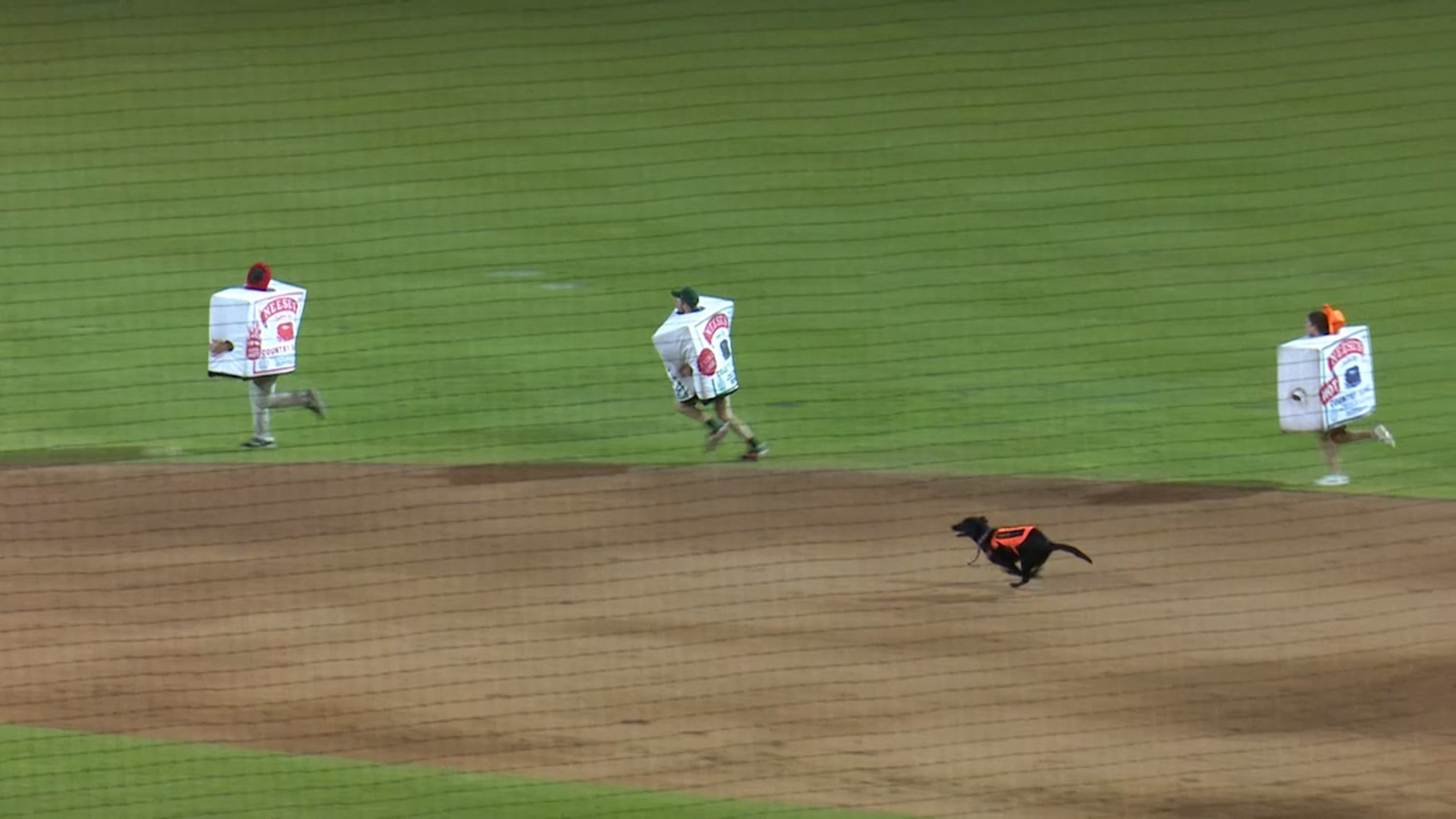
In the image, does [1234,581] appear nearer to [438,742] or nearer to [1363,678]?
[1363,678]

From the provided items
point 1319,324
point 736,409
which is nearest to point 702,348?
point 736,409

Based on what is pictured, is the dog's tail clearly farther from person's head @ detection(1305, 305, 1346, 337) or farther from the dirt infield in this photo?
person's head @ detection(1305, 305, 1346, 337)

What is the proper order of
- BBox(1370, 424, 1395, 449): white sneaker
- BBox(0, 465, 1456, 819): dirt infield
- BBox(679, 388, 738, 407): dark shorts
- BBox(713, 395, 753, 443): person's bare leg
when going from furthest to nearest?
BBox(713, 395, 753, 443): person's bare leg, BBox(679, 388, 738, 407): dark shorts, BBox(1370, 424, 1395, 449): white sneaker, BBox(0, 465, 1456, 819): dirt infield

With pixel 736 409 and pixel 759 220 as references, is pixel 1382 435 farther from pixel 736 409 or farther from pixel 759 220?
pixel 759 220

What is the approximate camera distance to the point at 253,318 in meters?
12.9

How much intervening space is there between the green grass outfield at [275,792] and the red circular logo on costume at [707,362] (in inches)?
219

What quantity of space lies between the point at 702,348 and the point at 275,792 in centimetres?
618

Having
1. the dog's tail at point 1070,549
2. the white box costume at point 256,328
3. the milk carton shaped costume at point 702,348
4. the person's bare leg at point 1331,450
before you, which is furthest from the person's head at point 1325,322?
the white box costume at point 256,328

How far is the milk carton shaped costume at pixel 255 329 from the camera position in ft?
42.5

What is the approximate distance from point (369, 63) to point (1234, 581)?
15.2 metres

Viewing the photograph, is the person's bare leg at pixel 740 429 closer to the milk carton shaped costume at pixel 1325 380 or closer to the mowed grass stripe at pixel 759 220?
the mowed grass stripe at pixel 759 220

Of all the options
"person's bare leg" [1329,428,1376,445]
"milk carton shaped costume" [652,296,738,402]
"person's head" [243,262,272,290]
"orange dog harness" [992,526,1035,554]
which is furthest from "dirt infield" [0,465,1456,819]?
"person's head" [243,262,272,290]

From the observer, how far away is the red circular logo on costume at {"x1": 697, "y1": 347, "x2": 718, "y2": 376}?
13.0m

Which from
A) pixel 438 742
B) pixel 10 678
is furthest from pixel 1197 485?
pixel 10 678
